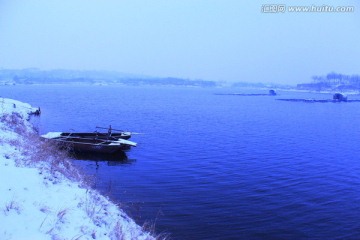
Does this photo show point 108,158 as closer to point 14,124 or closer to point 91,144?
point 91,144

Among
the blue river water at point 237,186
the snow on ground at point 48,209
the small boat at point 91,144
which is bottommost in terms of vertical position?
the blue river water at point 237,186

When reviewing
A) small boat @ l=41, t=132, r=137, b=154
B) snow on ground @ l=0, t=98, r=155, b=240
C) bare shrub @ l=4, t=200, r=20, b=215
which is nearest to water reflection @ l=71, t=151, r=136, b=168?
small boat @ l=41, t=132, r=137, b=154

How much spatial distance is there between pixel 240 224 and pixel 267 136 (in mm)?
29437

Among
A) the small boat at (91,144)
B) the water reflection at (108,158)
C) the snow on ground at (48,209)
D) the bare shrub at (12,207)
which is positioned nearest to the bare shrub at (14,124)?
the small boat at (91,144)

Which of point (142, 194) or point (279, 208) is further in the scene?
point (142, 194)

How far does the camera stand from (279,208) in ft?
58.5

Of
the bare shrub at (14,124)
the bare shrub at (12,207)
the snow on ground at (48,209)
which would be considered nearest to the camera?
the snow on ground at (48,209)

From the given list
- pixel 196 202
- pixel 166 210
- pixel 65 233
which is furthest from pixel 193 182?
pixel 65 233

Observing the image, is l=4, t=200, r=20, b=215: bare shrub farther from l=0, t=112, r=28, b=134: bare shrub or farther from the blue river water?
l=0, t=112, r=28, b=134: bare shrub

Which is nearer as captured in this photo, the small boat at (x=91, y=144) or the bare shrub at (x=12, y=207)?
the bare shrub at (x=12, y=207)

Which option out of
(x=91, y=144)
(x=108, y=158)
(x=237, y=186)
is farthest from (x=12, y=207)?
(x=91, y=144)

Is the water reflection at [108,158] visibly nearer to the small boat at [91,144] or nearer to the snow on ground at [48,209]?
the small boat at [91,144]

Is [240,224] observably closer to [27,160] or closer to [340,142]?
[27,160]

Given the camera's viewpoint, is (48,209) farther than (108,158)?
No
